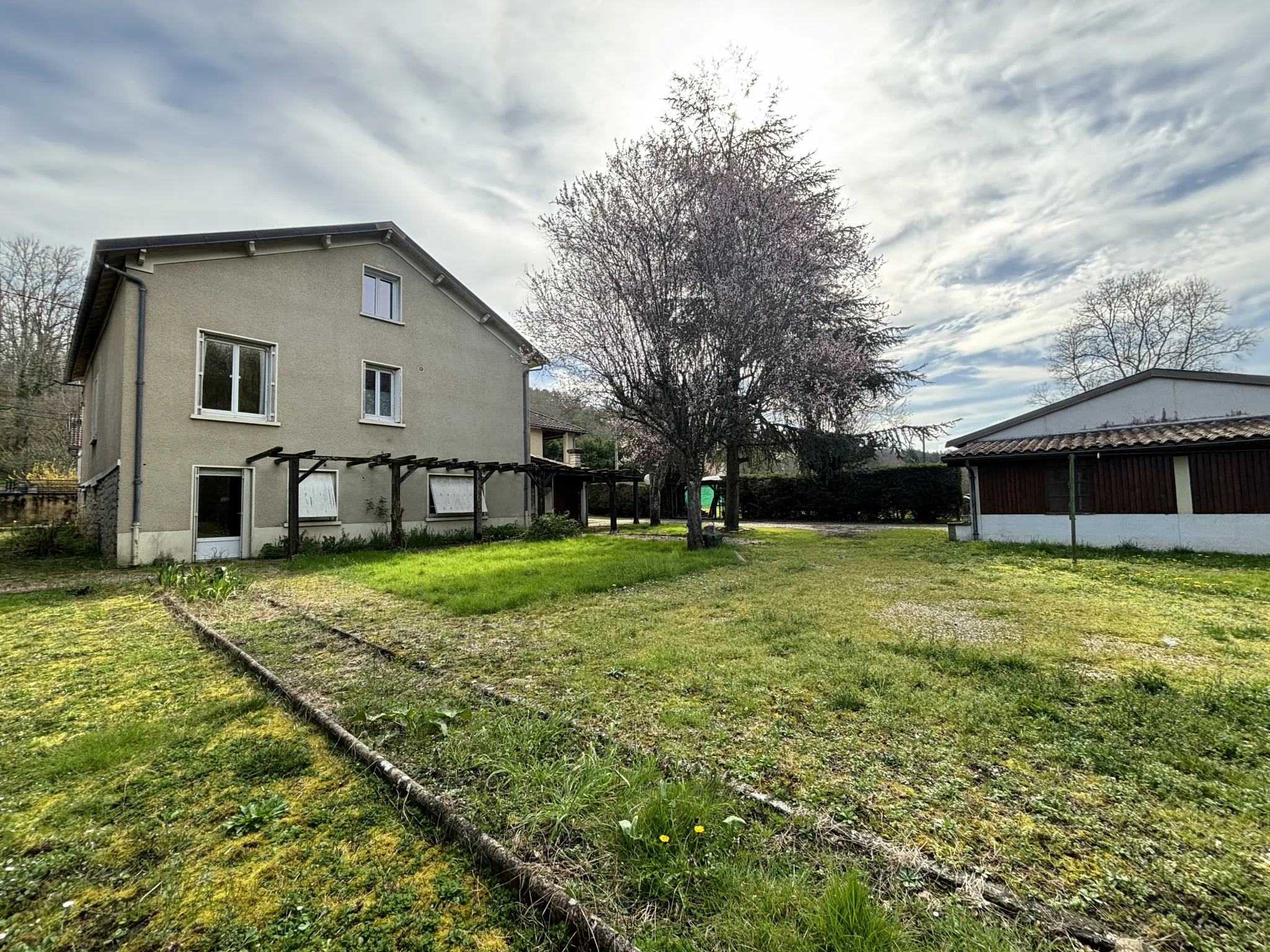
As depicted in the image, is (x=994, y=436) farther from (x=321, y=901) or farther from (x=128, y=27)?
(x=128, y=27)

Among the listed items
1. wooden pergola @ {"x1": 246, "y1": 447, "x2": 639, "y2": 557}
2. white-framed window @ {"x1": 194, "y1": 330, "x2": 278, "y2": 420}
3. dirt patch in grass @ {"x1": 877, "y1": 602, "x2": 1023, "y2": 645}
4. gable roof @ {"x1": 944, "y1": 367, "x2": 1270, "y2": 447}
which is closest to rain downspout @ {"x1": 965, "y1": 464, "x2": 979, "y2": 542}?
gable roof @ {"x1": 944, "y1": 367, "x2": 1270, "y2": 447}

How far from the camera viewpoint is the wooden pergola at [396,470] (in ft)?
36.2

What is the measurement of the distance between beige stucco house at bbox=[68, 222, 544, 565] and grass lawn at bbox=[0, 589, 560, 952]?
8678 mm

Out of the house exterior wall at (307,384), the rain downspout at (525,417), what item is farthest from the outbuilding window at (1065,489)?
the house exterior wall at (307,384)

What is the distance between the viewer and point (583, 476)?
18.8 meters

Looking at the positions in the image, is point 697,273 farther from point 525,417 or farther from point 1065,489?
point 1065,489

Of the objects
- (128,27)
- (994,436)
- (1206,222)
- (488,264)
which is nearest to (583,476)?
(488,264)

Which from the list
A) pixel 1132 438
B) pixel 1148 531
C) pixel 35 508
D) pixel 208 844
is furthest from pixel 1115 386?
pixel 35 508

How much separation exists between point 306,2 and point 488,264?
7.84 meters

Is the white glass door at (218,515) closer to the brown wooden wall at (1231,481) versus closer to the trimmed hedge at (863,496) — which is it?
the trimmed hedge at (863,496)

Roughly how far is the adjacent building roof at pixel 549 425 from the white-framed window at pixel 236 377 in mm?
15209

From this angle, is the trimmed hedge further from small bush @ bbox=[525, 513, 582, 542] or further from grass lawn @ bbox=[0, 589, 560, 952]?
grass lawn @ bbox=[0, 589, 560, 952]

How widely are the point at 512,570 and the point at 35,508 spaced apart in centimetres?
2353

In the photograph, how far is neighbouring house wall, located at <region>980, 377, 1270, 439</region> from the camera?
11.8 m
